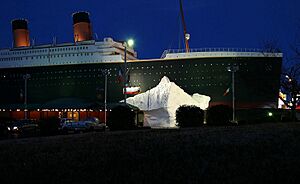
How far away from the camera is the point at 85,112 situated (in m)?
38.2

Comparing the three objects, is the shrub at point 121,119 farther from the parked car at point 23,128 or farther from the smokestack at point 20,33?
the smokestack at point 20,33

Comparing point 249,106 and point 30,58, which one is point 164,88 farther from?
point 30,58

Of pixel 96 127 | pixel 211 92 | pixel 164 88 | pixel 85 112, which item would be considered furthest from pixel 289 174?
pixel 85 112

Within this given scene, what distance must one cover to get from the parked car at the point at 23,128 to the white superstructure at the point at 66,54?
1676 cm

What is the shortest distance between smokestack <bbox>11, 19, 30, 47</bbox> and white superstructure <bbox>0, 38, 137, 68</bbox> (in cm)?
154

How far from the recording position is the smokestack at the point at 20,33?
45.9 metres

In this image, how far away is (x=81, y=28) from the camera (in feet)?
141

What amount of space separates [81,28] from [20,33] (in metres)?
10.5

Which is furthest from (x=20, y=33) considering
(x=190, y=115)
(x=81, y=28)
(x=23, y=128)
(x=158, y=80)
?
(x=190, y=115)

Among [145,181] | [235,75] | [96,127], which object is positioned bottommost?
[96,127]

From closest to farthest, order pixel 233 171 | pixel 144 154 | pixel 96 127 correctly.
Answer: pixel 233 171 < pixel 144 154 < pixel 96 127

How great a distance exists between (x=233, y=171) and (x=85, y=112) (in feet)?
113

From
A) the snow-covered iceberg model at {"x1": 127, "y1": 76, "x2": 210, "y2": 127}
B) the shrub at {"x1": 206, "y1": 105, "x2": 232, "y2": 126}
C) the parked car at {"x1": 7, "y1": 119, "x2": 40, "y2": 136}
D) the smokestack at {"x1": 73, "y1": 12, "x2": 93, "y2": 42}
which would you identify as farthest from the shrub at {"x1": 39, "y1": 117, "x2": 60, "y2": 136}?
the smokestack at {"x1": 73, "y1": 12, "x2": 93, "y2": 42}

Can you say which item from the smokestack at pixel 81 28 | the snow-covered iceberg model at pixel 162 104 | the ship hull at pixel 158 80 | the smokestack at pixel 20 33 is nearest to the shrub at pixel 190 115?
the snow-covered iceberg model at pixel 162 104
